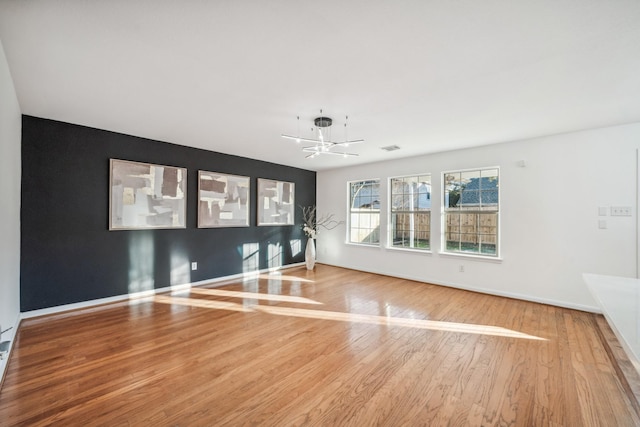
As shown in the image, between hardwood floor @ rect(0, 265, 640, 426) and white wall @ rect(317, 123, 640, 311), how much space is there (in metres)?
0.51

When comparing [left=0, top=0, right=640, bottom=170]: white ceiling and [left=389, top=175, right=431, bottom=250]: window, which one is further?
[left=389, top=175, right=431, bottom=250]: window

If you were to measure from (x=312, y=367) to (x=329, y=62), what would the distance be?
8.11 feet

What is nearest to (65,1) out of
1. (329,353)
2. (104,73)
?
(104,73)

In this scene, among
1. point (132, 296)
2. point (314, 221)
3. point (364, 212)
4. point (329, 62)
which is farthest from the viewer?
point (314, 221)

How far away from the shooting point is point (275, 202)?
19.5 feet

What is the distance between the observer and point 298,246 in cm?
653

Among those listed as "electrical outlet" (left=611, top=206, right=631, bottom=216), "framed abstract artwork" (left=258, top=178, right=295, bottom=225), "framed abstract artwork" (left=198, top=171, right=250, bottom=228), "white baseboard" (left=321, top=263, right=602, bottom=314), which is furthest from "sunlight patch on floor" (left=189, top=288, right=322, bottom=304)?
"electrical outlet" (left=611, top=206, right=631, bottom=216)

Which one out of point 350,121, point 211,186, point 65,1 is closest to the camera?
point 65,1

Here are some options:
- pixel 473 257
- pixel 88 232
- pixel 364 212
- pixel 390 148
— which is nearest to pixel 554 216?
pixel 473 257

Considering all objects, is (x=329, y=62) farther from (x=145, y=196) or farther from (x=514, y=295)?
(x=514, y=295)

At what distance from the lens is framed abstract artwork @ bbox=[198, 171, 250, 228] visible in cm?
476

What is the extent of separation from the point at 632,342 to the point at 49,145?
539 cm

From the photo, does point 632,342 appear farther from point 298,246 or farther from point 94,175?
point 298,246

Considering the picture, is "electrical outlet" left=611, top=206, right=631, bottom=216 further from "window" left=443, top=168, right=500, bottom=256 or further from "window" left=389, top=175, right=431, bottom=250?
"window" left=389, top=175, right=431, bottom=250
